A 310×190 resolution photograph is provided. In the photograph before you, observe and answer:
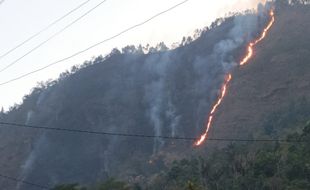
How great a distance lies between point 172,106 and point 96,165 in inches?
684

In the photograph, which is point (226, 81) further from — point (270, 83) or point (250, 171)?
point (250, 171)

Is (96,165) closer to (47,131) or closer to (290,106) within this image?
(47,131)

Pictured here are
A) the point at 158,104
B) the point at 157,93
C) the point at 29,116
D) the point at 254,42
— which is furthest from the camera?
the point at 29,116

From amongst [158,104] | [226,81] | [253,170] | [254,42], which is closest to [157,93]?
[158,104]

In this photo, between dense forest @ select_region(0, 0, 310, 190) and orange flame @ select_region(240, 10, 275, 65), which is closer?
dense forest @ select_region(0, 0, 310, 190)

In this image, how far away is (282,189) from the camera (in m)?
38.6

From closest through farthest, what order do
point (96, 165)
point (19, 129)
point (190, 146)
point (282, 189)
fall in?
point (282, 189) → point (190, 146) → point (96, 165) → point (19, 129)

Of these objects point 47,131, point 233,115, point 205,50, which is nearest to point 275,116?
point 233,115

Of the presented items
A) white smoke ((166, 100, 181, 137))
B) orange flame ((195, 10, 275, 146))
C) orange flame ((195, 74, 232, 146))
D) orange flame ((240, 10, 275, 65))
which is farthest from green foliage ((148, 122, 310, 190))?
orange flame ((240, 10, 275, 65))

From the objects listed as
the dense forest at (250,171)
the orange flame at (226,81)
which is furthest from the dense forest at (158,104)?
the dense forest at (250,171)

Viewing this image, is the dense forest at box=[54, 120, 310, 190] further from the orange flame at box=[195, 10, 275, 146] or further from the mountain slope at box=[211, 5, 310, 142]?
the orange flame at box=[195, 10, 275, 146]

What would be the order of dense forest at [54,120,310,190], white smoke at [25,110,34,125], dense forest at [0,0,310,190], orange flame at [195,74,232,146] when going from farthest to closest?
white smoke at [25,110,34,125] < orange flame at [195,74,232,146] < dense forest at [0,0,310,190] < dense forest at [54,120,310,190]

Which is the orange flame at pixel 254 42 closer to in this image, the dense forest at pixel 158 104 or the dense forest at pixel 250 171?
the dense forest at pixel 158 104

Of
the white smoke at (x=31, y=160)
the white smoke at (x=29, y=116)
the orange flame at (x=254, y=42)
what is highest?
the orange flame at (x=254, y=42)
